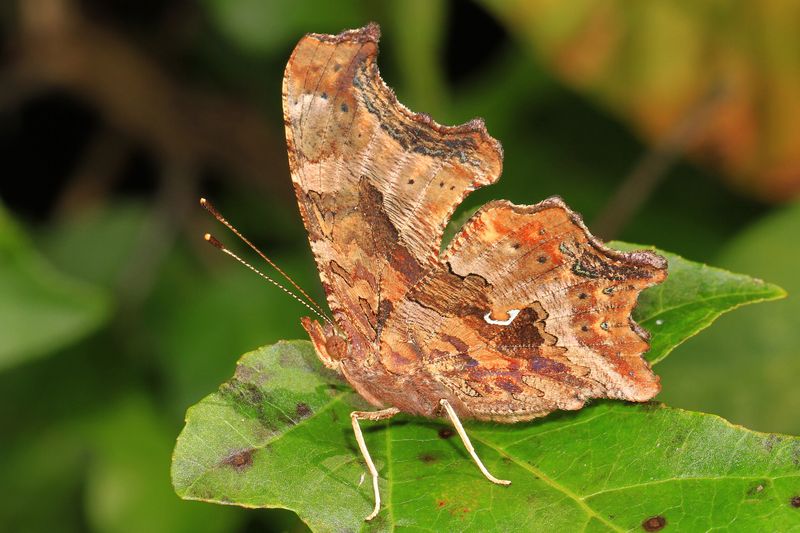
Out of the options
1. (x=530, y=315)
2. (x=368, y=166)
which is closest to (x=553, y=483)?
(x=530, y=315)

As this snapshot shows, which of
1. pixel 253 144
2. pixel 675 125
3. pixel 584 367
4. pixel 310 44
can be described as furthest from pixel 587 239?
pixel 253 144

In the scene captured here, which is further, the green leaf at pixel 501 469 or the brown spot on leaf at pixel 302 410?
the brown spot on leaf at pixel 302 410

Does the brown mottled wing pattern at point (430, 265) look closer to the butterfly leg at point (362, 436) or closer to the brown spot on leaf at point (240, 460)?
the butterfly leg at point (362, 436)

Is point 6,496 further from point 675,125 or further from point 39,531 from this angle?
point 675,125

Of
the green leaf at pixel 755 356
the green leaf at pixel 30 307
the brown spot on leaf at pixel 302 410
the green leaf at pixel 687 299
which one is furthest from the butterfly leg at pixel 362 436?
the green leaf at pixel 30 307

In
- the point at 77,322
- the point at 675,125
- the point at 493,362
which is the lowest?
the point at 77,322

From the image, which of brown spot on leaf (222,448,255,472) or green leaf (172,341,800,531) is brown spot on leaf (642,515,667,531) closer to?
green leaf (172,341,800,531)

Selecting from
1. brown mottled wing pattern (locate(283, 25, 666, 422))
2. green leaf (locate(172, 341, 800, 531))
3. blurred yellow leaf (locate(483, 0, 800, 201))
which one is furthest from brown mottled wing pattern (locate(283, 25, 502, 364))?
blurred yellow leaf (locate(483, 0, 800, 201))
